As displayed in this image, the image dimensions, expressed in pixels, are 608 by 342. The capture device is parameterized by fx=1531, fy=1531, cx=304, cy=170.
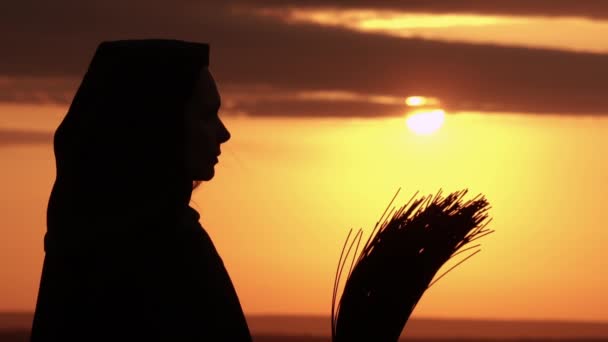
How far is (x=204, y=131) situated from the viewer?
207 inches

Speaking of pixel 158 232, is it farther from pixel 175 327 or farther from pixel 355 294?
pixel 355 294

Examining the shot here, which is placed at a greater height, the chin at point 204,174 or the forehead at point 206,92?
the forehead at point 206,92

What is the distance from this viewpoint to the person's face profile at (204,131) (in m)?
5.23

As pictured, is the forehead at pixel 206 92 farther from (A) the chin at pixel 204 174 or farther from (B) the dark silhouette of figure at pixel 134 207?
(A) the chin at pixel 204 174

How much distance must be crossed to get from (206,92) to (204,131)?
165 mm

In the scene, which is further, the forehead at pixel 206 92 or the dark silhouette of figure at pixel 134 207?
the forehead at pixel 206 92

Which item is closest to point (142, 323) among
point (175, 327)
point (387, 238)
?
point (175, 327)

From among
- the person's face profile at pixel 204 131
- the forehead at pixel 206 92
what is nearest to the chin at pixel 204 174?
the person's face profile at pixel 204 131

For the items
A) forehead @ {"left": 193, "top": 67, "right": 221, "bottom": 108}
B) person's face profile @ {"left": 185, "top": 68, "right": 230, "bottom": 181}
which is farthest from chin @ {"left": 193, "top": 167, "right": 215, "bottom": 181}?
forehead @ {"left": 193, "top": 67, "right": 221, "bottom": 108}

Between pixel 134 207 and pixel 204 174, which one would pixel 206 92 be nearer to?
pixel 204 174

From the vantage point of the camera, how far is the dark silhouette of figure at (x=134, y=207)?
5152 millimetres

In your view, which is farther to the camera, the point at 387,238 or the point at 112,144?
the point at 387,238

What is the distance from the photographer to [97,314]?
5227 mm

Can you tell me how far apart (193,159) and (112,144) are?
11.2 inches
